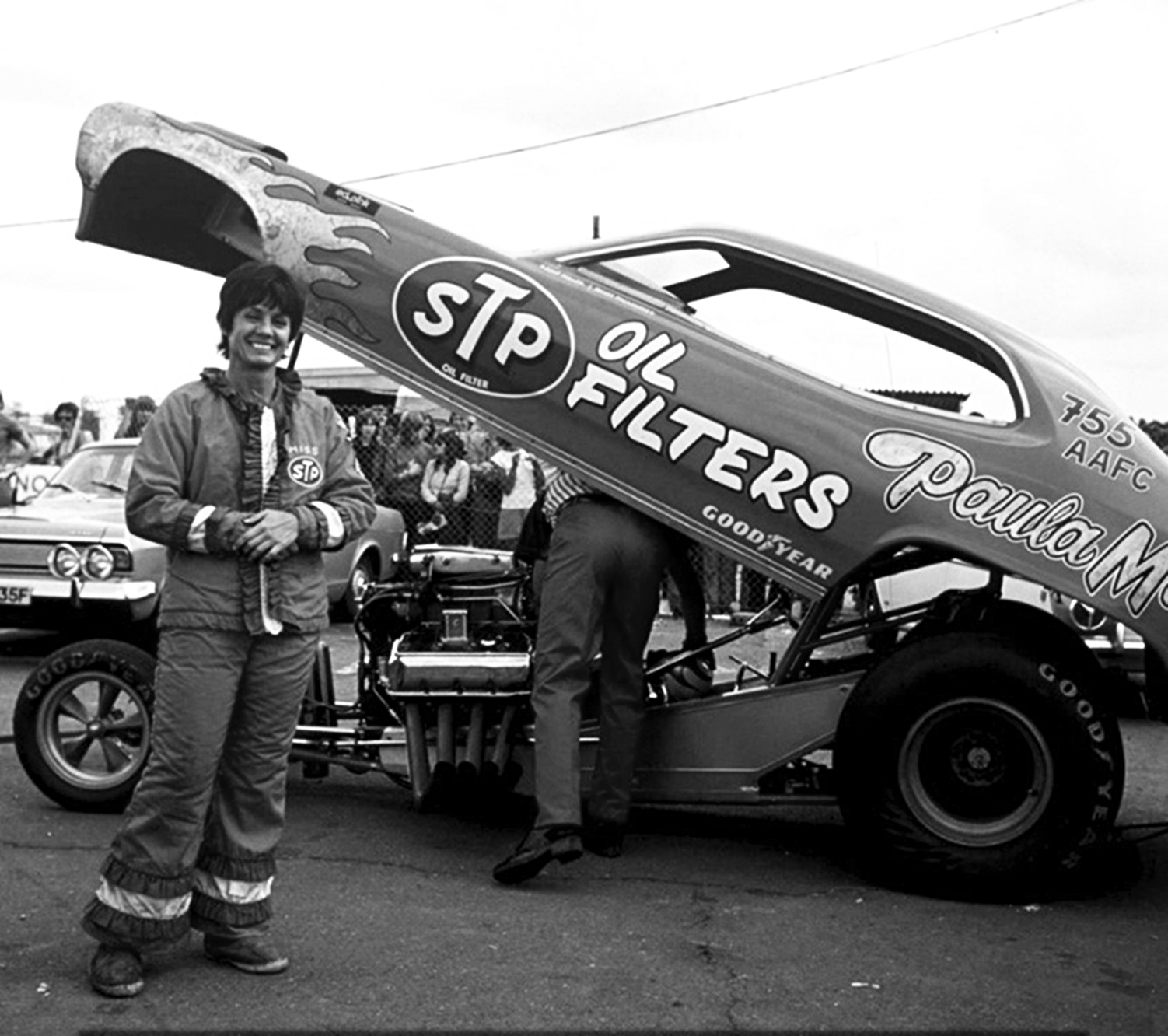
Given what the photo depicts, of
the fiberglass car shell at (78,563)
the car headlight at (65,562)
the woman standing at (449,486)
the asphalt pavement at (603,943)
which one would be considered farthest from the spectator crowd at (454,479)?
the asphalt pavement at (603,943)

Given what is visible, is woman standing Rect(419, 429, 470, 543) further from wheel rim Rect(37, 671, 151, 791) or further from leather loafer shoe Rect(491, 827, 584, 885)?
leather loafer shoe Rect(491, 827, 584, 885)

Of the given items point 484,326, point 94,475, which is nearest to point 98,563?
point 94,475

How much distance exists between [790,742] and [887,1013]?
5.28ft

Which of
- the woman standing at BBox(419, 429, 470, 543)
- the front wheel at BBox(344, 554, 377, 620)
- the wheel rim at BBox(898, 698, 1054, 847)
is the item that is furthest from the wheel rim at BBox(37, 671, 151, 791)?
the woman standing at BBox(419, 429, 470, 543)

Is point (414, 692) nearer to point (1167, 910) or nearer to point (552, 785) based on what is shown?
point (552, 785)

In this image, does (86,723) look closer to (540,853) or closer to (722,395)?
(540,853)

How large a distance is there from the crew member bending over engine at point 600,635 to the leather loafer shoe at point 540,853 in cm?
9

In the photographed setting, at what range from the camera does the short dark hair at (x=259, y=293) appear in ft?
15.0

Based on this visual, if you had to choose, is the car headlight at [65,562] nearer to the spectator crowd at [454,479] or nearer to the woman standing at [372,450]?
the spectator crowd at [454,479]

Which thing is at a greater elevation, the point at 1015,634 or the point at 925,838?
the point at 1015,634

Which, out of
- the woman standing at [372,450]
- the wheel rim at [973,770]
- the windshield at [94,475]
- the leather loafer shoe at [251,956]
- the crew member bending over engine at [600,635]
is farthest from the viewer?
the woman standing at [372,450]

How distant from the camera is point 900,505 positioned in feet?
18.7

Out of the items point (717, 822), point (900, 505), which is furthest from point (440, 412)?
point (900, 505)

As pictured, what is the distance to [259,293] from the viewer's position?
4586 mm
